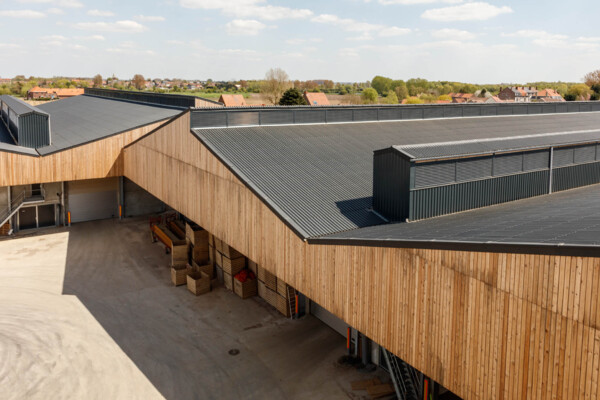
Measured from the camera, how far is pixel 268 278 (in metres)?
23.0

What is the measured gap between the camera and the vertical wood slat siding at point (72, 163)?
102 ft

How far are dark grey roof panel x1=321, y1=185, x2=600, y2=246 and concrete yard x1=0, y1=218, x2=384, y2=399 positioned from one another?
614cm

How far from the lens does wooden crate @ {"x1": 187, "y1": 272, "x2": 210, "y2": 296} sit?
24.0 m

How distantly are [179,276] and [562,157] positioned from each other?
18.9 metres

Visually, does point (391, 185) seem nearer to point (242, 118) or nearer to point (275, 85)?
point (242, 118)

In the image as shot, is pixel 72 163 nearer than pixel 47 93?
Yes

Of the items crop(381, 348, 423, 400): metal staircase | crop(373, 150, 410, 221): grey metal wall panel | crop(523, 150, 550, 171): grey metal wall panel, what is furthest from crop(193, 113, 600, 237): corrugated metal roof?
crop(523, 150, 550, 171): grey metal wall panel


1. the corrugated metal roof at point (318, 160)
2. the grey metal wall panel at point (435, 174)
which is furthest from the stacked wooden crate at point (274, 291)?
the grey metal wall panel at point (435, 174)

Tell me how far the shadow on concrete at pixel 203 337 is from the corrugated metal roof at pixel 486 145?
8166 mm

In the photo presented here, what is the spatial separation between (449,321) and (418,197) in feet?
17.4

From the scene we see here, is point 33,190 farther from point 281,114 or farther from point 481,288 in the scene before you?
point 481,288

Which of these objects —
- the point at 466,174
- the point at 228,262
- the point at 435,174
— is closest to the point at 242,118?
the point at 228,262

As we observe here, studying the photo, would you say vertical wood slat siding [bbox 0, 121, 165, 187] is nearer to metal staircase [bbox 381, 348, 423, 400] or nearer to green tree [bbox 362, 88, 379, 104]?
metal staircase [bbox 381, 348, 423, 400]

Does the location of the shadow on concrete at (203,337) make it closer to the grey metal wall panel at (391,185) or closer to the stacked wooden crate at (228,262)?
the stacked wooden crate at (228,262)
